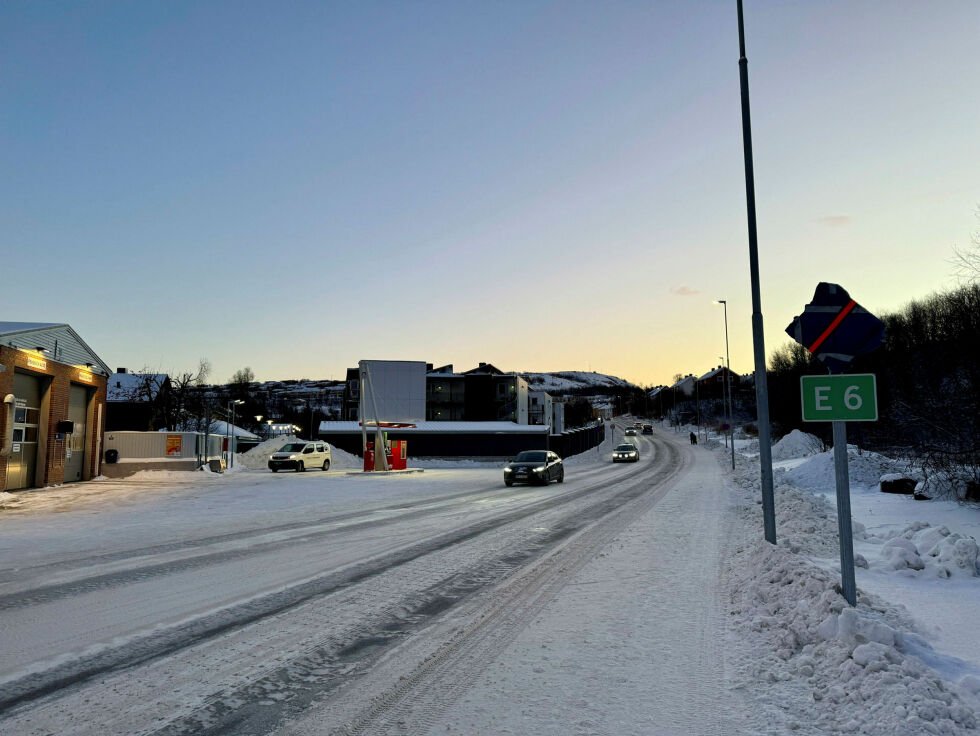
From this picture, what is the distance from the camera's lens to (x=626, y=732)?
3945mm

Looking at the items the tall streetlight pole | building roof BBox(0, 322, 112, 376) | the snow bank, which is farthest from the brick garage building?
the snow bank

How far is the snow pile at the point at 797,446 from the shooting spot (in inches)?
1815

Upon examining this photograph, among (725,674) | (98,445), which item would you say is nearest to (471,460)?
(98,445)

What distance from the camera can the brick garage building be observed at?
22.9 metres

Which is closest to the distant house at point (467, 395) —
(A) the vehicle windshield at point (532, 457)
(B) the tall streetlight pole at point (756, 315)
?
(A) the vehicle windshield at point (532, 457)

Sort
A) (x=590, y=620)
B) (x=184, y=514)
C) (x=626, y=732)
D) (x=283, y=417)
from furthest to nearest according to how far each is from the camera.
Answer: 1. (x=283, y=417)
2. (x=184, y=514)
3. (x=590, y=620)
4. (x=626, y=732)

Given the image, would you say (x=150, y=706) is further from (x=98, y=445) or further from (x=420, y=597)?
(x=98, y=445)

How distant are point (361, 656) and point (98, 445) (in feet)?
105

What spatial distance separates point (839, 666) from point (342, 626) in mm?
4356

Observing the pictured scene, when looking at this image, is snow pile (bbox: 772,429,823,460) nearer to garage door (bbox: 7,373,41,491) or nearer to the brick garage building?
the brick garage building

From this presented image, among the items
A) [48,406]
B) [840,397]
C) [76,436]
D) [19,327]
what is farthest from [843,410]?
[76,436]

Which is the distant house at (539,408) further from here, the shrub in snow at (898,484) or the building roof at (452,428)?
the shrub in snow at (898,484)

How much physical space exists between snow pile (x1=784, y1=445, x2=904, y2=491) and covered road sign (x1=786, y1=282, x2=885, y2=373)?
19.3 meters

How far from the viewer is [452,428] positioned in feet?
196
